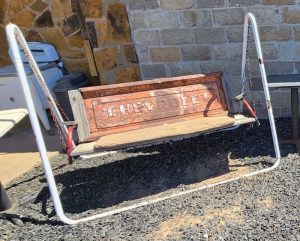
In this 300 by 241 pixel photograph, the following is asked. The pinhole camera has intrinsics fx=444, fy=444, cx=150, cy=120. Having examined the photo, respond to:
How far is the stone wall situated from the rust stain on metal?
1.31 meters

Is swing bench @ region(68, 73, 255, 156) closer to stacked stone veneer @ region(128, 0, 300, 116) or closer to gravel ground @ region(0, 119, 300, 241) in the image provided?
gravel ground @ region(0, 119, 300, 241)

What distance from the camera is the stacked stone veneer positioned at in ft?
14.8

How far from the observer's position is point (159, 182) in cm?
390

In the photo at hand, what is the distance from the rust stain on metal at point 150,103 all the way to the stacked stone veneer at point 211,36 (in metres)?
0.70

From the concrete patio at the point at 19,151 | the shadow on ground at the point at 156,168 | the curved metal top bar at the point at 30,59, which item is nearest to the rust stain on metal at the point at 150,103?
the curved metal top bar at the point at 30,59

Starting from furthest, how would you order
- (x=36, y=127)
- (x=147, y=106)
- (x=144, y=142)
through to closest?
(x=147, y=106), (x=144, y=142), (x=36, y=127)

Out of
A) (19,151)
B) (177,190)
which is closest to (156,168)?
(177,190)

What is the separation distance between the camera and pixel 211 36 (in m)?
4.76

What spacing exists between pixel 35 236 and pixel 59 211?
261 mm

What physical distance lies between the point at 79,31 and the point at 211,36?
209 cm

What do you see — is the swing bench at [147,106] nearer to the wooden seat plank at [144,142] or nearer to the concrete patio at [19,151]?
the wooden seat plank at [144,142]

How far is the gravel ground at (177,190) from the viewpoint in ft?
10.3

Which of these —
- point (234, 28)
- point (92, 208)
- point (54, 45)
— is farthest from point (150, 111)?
point (54, 45)

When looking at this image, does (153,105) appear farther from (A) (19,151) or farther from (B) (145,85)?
(A) (19,151)
